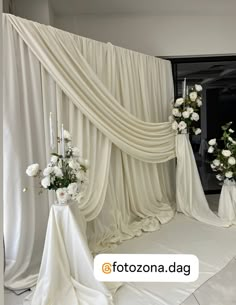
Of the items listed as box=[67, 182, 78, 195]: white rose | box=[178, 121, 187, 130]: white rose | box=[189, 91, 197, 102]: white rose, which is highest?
box=[189, 91, 197, 102]: white rose

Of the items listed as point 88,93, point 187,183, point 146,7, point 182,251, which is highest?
point 146,7

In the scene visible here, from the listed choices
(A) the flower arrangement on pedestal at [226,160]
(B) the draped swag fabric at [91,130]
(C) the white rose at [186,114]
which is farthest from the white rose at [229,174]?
(C) the white rose at [186,114]

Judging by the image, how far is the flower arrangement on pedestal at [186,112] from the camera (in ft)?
11.6

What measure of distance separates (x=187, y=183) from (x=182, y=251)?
1.09m

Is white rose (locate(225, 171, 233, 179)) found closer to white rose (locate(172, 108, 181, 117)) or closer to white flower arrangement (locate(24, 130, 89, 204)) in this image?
white rose (locate(172, 108, 181, 117))

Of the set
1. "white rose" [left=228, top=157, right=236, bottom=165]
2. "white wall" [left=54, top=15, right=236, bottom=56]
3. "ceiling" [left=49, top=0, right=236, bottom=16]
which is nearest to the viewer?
"white rose" [left=228, top=157, right=236, bottom=165]

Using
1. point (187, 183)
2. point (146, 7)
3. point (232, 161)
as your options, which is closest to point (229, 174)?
point (232, 161)

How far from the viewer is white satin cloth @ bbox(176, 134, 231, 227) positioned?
3.60m

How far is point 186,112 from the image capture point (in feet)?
11.5

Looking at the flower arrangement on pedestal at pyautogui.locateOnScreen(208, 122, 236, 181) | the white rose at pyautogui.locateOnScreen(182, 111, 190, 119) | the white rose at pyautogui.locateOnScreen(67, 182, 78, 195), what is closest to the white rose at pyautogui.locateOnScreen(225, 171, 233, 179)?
the flower arrangement on pedestal at pyautogui.locateOnScreen(208, 122, 236, 181)

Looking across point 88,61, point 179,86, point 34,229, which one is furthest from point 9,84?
point 179,86

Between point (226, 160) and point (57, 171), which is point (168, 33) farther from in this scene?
point (57, 171)

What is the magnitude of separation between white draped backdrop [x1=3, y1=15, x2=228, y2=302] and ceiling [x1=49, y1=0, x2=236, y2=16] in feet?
1.96

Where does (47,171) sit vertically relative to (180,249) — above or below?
above
